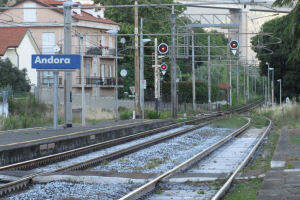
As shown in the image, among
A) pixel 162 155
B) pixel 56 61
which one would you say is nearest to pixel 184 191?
pixel 162 155

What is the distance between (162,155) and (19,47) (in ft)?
149

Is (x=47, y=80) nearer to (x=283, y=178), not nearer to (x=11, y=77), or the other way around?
(x=11, y=77)

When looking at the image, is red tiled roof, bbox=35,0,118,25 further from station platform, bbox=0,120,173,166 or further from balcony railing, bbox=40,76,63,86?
station platform, bbox=0,120,173,166

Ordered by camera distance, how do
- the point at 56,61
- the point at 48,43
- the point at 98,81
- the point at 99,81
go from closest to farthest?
the point at 56,61, the point at 48,43, the point at 98,81, the point at 99,81

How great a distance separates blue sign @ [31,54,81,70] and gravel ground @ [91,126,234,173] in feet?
18.7

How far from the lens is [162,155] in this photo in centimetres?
2164

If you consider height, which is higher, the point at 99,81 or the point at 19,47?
the point at 19,47

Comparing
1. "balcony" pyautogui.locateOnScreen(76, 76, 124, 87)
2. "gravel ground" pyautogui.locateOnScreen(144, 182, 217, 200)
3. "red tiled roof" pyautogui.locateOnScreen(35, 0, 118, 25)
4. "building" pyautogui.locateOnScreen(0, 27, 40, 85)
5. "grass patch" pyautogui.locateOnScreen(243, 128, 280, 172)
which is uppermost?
"red tiled roof" pyautogui.locateOnScreen(35, 0, 118, 25)

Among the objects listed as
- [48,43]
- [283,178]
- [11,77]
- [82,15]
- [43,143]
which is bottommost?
[283,178]

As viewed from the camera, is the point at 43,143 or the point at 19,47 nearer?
the point at 43,143

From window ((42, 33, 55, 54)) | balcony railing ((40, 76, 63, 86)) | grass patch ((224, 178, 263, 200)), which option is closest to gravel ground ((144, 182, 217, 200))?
grass patch ((224, 178, 263, 200))

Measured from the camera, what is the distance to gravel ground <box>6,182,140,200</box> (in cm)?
1219

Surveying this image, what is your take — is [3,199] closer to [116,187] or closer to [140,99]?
[116,187]

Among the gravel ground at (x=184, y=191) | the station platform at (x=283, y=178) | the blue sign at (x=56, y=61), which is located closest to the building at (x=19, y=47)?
the blue sign at (x=56, y=61)
